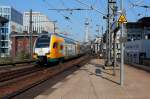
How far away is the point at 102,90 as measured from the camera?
18.0 meters

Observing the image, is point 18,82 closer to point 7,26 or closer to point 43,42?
point 43,42

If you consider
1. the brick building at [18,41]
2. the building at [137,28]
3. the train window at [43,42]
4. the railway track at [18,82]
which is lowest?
the railway track at [18,82]

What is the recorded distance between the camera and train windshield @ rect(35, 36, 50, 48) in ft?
131

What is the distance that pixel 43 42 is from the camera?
132 feet

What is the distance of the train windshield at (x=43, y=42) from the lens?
1577 inches

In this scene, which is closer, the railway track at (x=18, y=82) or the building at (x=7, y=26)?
the railway track at (x=18, y=82)

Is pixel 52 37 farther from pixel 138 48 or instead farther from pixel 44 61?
pixel 138 48

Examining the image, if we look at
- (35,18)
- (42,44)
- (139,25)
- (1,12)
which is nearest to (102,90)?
(42,44)

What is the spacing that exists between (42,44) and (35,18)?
43.5m

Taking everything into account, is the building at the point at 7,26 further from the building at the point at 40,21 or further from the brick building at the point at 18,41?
the building at the point at 40,21

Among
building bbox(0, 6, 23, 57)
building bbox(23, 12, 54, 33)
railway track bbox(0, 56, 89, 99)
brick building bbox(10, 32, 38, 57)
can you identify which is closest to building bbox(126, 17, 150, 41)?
building bbox(23, 12, 54, 33)

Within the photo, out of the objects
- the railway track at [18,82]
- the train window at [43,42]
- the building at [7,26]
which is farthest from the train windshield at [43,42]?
the building at [7,26]

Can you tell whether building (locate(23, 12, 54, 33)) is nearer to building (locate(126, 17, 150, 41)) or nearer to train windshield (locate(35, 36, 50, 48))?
building (locate(126, 17, 150, 41))

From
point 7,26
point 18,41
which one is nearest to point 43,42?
point 7,26
